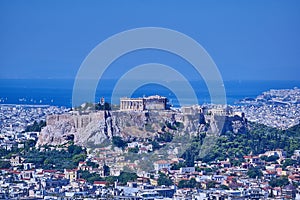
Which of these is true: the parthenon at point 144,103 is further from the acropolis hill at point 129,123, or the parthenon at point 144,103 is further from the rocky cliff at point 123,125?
the rocky cliff at point 123,125

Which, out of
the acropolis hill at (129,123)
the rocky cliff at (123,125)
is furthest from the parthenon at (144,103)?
the rocky cliff at (123,125)

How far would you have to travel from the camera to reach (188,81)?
105 ft

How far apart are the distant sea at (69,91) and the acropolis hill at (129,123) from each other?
1592 mm

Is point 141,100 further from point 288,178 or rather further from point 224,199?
point 224,199

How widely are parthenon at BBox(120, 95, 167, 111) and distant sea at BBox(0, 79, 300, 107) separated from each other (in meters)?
0.81

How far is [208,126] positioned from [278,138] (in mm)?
2098

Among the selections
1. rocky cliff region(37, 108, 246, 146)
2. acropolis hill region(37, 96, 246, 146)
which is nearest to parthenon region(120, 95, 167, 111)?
acropolis hill region(37, 96, 246, 146)

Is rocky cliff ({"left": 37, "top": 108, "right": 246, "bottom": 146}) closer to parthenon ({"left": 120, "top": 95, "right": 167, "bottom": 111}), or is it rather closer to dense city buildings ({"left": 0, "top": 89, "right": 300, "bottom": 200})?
dense city buildings ({"left": 0, "top": 89, "right": 300, "bottom": 200})

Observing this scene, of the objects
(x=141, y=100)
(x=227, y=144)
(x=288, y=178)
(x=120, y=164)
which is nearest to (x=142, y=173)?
(x=120, y=164)

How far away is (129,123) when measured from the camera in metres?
30.3

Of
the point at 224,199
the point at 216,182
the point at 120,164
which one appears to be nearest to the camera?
the point at 224,199

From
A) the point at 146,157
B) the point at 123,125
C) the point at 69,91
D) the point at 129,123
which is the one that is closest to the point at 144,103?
the point at 129,123

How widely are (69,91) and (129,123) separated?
1239 inches

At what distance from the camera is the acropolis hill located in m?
29.5
